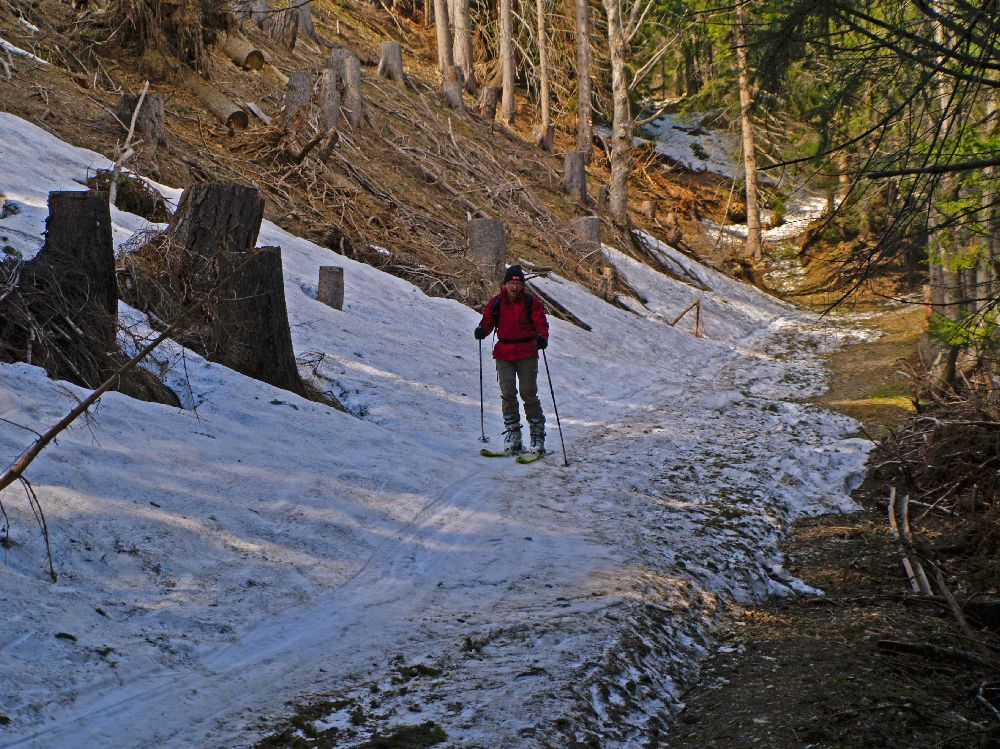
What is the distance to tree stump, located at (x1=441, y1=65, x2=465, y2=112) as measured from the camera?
2912 cm

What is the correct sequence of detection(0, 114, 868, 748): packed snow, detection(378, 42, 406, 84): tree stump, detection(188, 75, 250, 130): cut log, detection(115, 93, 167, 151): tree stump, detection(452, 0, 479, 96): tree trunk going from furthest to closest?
detection(452, 0, 479, 96): tree trunk < detection(378, 42, 406, 84): tree stump < detection(188, 75, 250, 130): cut log < detection(115, 93, 167, 151): tree stump < detection(0, 114, 868, 748): packed snow

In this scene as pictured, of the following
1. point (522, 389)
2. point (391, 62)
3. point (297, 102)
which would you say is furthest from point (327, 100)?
point (522, 389)

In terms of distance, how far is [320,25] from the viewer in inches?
1239

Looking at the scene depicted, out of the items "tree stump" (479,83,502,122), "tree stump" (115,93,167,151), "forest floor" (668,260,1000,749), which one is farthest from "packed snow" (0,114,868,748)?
"tree stump" (479,83,502,122)

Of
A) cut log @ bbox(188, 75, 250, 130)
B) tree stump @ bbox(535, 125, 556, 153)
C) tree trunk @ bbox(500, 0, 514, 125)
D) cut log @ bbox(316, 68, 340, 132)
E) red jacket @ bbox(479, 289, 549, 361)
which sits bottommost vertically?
red jacket @ bbox(479, 289, 549, 361)

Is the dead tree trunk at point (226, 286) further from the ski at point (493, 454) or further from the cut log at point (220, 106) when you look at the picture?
the cut log at point (220, 106)

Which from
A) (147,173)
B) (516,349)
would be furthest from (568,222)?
(516,349)

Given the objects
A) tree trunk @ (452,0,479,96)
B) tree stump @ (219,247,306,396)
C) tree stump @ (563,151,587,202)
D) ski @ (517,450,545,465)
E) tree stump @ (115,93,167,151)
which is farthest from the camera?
tree trunk @ (452,0,479,96)

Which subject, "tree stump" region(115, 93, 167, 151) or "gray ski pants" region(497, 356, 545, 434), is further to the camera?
"tree stump" region(115, 93, 167, 151)

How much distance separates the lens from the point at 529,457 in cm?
947

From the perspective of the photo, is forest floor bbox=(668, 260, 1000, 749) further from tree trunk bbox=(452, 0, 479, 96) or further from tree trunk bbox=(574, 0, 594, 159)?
tree trunk bbox=(452, 0, 479, 96)

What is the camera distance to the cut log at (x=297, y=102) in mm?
17172

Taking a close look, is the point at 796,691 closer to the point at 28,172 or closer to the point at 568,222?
the point at 28,172

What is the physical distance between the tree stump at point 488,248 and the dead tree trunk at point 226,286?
25.1 ft
